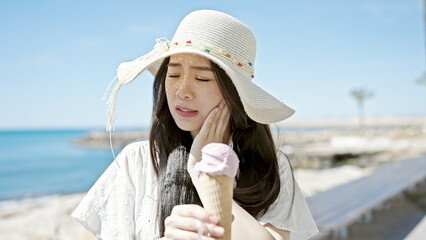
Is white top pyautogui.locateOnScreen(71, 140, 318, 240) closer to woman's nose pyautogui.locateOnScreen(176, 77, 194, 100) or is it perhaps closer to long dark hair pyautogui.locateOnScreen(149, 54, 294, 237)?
long dark hair pyautogui.locateOnScreen(149, 54, 294, 237)

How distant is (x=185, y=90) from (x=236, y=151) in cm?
32

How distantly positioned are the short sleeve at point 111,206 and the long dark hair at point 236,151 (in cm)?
11

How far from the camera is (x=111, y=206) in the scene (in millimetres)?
1411

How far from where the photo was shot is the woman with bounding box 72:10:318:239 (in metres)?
1.24

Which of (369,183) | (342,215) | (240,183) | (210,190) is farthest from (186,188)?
(369,183)

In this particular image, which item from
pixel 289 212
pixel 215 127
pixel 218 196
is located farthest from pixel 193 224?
pixel 289 212

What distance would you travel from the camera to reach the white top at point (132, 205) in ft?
4.50

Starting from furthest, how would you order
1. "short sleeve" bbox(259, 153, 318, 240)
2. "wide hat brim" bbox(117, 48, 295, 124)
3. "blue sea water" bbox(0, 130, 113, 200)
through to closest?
"blue sea water" bbox(0, 130, 113, 200), "short sleeve" bbox(259, 153, 318, 240), "wide hat brim" bbox(117, 48, 295, 124)

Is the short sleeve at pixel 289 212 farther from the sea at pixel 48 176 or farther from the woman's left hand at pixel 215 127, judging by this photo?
the sea at pixel 48 176

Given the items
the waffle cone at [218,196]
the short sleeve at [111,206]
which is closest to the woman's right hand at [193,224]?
the waffle cone at [218,196]

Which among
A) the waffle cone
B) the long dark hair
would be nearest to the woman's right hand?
the waffle cone

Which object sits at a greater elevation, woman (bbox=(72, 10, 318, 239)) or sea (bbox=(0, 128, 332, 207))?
woman (bbox=(72, 10, 318, 239))

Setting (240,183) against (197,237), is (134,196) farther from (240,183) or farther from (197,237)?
(197,237)

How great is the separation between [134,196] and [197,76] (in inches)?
19.5
